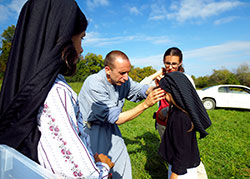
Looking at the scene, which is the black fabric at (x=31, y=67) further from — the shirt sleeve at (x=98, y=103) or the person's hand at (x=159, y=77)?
the person's hand at (x=159, y=77)

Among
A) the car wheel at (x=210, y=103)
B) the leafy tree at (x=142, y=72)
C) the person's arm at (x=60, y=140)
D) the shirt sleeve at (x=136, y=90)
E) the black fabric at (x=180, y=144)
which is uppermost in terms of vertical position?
the leafy tree at (x=142, y=72)

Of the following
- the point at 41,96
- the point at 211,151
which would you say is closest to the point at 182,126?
the point at 41,96

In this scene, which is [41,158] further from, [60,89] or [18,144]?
[60,89]

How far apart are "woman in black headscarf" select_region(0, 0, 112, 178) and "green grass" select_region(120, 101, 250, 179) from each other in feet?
9.64

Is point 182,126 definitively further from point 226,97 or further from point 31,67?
point 226,97

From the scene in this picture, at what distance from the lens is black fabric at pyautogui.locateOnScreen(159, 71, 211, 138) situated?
5.97 ft

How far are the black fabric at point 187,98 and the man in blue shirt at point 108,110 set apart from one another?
25 cm

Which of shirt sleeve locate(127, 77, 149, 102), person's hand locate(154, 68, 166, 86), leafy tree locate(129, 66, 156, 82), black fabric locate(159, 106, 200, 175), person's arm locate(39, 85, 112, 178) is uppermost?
leafy tree locate(129, 66, 156, 82)

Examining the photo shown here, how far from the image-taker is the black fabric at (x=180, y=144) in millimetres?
1771

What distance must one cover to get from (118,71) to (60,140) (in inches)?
61.1

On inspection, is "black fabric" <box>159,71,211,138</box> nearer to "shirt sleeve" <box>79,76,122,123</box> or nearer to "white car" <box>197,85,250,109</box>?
"shirt sleeve" <box>79,76,122,123</box>

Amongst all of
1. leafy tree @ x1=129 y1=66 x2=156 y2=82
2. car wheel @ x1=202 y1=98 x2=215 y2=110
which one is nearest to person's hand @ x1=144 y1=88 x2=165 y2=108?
car wheel @ x1=202 y1=98 x2=215 y2=110

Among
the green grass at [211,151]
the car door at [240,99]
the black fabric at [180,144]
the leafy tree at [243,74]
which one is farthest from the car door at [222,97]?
the leafy tree at [243,74]

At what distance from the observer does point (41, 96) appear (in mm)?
821
